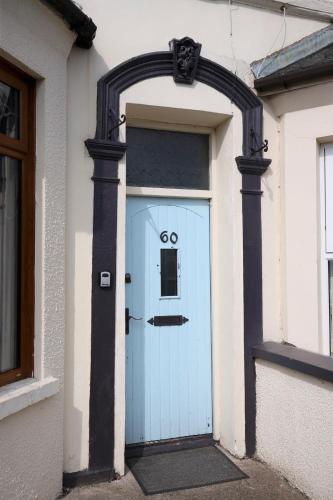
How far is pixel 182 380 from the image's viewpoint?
13.6ft

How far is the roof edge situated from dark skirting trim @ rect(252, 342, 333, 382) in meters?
2.94

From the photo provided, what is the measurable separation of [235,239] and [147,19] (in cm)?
206

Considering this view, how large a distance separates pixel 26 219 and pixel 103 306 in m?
0.93

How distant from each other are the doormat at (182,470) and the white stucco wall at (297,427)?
371 millimetres

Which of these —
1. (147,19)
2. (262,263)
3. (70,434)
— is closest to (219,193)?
(262,263)

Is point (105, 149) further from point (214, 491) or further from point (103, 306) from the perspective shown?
point (214, 491)

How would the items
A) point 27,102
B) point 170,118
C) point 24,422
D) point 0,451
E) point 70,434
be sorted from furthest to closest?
1. point 170,118
2. point 70,434
3. point 27,102
4. point 24,422
5. point 0,451

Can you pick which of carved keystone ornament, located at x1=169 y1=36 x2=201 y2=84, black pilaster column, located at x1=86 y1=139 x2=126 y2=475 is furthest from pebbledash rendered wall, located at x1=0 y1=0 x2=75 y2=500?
carved keystone ornament, located at x1=169 y1=36 x2=201 y2=84

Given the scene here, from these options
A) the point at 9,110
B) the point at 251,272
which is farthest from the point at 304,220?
the point at 9,110

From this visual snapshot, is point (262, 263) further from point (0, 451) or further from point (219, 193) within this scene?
point (0, 451)

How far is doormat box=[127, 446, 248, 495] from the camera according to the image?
3.49 meters

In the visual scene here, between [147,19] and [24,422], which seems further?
[147,19]

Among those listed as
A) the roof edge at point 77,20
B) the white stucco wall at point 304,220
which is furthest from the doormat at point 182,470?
the roof edge at point 77,20

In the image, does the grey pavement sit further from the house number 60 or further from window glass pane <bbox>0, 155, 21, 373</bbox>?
the house number 60
